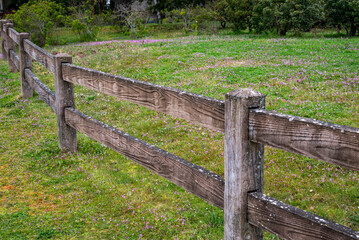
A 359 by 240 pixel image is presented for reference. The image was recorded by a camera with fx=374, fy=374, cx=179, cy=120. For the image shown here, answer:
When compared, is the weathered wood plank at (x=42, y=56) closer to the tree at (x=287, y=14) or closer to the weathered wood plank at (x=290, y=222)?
the weathered wood plank at (x=290, y=222)

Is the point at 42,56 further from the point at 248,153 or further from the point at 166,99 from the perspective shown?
the point at 248,153

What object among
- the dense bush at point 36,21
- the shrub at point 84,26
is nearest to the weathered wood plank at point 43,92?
the dense bush at point 36,21

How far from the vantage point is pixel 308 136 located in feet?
7.73

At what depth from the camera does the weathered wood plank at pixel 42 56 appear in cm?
680

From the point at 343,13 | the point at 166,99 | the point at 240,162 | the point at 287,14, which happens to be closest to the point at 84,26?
the point at 287,14

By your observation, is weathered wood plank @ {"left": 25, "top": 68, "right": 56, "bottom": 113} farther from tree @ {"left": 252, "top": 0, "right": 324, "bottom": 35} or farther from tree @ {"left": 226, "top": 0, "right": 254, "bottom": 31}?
tree @ {"left": 226, "top": 0, "right": 254, "bottom": 31}

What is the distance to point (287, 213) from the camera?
2557 millimetres

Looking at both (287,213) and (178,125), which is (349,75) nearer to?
(178,125)

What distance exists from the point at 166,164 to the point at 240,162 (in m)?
1.21

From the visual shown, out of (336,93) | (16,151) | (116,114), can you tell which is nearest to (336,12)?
(336,93)

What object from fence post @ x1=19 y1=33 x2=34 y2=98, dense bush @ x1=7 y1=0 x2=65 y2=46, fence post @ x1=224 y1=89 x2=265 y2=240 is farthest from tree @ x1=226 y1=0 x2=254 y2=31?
fence post @ x1=224 y1=89 x2=265 y2=240

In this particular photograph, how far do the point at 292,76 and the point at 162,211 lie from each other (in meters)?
8.26

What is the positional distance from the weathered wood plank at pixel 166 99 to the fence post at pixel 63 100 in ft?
3.55

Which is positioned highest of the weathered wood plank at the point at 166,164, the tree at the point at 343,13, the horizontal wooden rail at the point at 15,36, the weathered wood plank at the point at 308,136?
the tree at the point at 343,13
